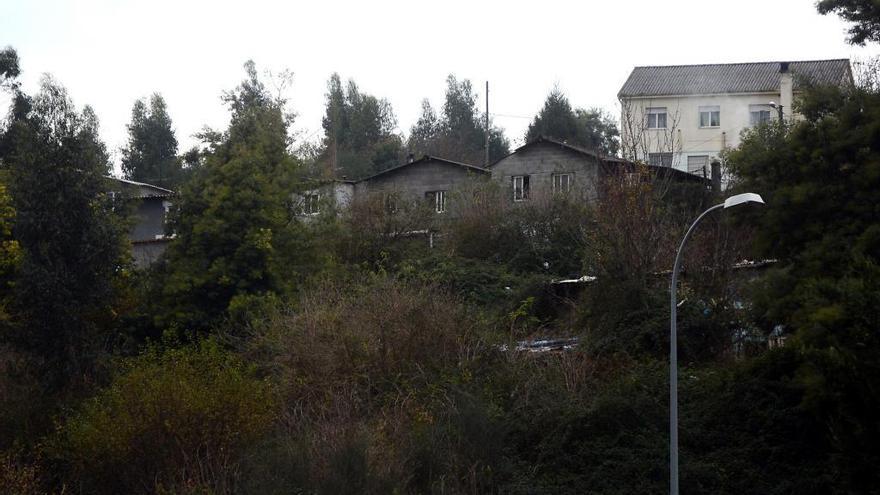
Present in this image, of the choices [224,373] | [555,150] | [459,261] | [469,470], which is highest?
[555,150]

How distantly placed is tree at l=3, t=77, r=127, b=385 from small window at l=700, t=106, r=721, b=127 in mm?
38880

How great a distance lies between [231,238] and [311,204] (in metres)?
3.59

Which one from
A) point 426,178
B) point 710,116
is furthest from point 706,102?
point 426,178

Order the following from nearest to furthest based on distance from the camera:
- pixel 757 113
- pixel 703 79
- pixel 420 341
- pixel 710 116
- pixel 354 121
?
1. pixel 420 341
2. pixel 757 113
3. pixel 710 116
4. pixel 703 79
5. pixel 354 121

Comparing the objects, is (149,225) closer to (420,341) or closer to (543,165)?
(543,165)

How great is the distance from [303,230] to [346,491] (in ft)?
47.1

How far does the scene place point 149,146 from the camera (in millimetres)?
68312

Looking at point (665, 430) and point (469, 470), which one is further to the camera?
point (665, 430)

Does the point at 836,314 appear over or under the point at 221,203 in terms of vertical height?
under

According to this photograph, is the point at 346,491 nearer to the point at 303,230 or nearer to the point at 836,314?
the point at 836,314

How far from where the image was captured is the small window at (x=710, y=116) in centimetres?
5726

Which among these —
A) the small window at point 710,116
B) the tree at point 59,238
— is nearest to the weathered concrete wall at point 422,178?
the small window at point 710,116

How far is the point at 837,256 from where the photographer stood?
1975 centimetres

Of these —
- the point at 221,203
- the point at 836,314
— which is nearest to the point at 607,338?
the point at 836,314
